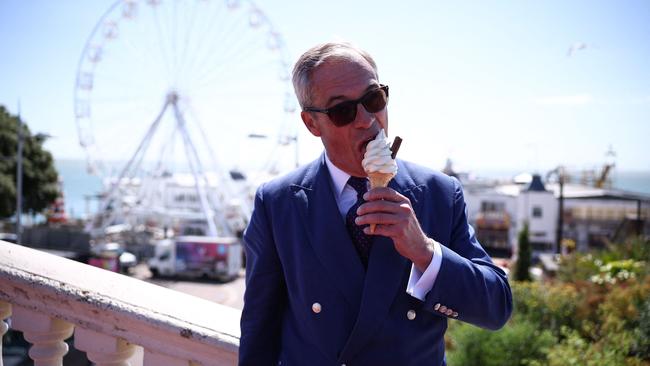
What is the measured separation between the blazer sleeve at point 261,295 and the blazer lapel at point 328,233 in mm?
160

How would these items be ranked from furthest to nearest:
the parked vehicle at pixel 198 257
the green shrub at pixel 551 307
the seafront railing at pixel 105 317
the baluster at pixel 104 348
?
the parked vehicle at pixel 198 257 < the green shrub at pixel 551 307 < the baluster at pixel 104 348 < the seafront railing at pixel 105 317

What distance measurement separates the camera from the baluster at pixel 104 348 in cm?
212

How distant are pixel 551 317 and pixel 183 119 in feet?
80.4

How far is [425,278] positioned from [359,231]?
10.8 inches

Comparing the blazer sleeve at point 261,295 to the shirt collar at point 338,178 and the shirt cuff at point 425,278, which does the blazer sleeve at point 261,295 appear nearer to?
the shirt collar at point 338,178

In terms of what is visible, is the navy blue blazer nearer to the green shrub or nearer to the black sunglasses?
the black sunglasses

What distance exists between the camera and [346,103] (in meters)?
1.63

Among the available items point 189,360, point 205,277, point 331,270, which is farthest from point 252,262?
point 205,277

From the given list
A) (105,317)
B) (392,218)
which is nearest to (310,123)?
(392,218)

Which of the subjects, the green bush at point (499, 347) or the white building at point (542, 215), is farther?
the white building at point (542, 215)

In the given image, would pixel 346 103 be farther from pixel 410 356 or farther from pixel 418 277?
pixel 410 356

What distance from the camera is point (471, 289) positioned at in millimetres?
1550

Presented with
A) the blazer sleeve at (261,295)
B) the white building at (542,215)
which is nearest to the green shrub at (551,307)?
the blazer sleeve at (261,295)

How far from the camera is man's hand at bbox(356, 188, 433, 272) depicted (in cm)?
143
